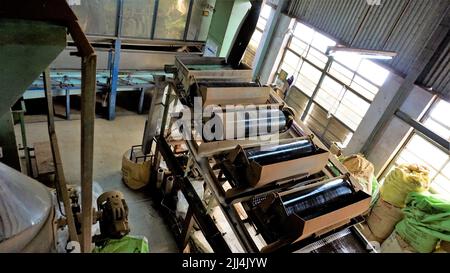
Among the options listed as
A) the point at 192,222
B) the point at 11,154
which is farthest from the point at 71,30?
the point at 192,222

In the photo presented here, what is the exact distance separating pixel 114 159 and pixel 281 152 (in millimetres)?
3941

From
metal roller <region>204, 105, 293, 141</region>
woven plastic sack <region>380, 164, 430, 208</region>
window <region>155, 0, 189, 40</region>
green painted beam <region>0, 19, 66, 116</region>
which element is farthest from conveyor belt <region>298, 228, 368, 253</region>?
window <region>155, 0, 189, 40</region>

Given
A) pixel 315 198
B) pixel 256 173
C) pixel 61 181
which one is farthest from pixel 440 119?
pixel 61 181

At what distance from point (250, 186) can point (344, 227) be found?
1367 millimetres

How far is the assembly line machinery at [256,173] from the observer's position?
3271mm

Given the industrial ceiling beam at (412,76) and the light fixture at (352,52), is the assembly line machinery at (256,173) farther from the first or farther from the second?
the industrial ceiling beam at (412,76)

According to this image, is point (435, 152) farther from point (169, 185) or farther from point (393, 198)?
point (169, 185)

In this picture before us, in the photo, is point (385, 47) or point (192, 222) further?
point (385, 47)

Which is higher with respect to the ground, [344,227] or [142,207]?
[344,227]

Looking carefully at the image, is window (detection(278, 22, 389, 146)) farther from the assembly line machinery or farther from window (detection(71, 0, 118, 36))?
window (detection(71, 0, 118, 36))

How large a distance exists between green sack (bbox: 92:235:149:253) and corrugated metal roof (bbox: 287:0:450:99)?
5.36 metres

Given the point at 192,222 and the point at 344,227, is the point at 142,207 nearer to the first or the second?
the point at 192,222

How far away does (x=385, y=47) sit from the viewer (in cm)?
598

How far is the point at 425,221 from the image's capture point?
4.77 meters
